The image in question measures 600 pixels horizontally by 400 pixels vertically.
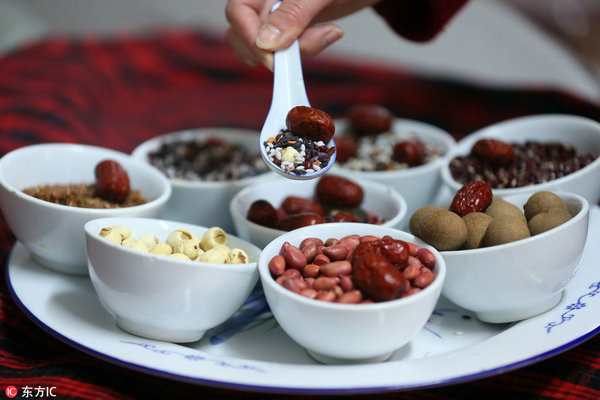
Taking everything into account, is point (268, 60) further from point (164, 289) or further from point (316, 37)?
point (164, 289)

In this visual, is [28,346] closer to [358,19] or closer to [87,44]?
[87,44]

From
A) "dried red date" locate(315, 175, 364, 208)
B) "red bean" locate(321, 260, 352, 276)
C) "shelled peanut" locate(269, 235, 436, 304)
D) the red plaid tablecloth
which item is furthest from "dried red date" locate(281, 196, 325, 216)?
the red plaid tablecloth

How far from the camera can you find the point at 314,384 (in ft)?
2.92

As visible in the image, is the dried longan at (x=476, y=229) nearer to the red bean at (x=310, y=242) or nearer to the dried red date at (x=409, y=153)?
the red bean at (x=310, y=242)

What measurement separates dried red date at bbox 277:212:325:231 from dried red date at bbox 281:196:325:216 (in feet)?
0.30

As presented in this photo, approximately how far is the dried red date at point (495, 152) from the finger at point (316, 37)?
1.34ft

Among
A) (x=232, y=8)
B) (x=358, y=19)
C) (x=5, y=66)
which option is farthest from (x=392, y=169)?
(x=358, y=19)

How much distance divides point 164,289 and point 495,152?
80 centimetres

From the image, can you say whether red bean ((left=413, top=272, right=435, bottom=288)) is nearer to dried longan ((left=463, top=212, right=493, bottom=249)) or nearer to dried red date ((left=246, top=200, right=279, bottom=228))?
dried longan ((left=463, top=212, right=493, bottom=249))

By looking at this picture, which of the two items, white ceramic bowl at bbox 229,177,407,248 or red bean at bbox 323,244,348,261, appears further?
white ceramic bowl at bbox 229,177,407,248

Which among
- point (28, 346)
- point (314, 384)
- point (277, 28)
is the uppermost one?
point (277, 28)

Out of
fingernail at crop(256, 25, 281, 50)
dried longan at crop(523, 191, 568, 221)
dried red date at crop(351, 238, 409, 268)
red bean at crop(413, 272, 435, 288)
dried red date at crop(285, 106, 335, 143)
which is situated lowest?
red bean at crop(413, 272, 435, 288)

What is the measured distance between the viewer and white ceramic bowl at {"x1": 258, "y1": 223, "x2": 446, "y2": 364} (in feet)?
2.98

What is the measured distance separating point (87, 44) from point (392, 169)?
1.32 metres
